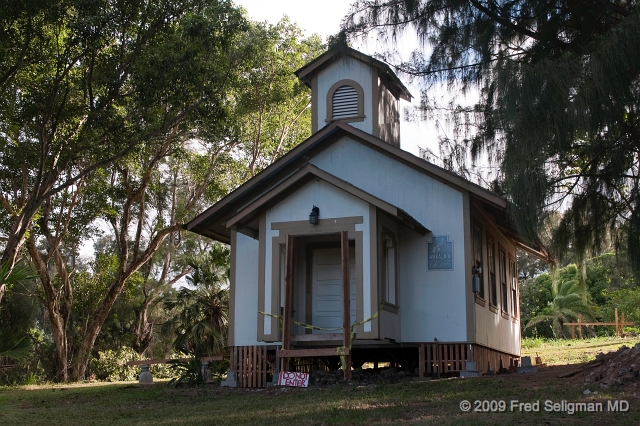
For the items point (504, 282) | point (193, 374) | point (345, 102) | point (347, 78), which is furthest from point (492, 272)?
point (193, 374)

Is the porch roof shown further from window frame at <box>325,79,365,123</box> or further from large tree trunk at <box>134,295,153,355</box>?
large tree trunk at <box>134,295,153,355</box>

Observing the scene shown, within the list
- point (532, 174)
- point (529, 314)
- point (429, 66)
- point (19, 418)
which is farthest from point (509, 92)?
point (529, 314)

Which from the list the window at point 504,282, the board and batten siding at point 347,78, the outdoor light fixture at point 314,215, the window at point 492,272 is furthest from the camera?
the window at point 504,282

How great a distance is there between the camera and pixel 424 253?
49.2ft

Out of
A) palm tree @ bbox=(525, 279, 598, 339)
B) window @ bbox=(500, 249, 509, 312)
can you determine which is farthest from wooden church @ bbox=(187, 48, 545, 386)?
palm tree @ bbox=(525, 279, 598, 339)

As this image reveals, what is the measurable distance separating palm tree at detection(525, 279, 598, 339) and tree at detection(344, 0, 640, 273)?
30.3 m

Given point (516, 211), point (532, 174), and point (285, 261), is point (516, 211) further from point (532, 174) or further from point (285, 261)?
point (285, 261)

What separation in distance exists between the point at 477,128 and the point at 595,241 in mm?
2623

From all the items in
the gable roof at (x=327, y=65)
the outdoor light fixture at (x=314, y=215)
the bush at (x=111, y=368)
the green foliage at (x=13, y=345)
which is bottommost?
the bush at (x=111, y=368)

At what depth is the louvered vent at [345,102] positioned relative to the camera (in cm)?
1716

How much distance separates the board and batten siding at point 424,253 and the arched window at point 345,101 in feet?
5.42

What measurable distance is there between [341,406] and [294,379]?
3.62m

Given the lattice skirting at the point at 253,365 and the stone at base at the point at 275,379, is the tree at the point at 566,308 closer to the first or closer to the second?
the lattice skirting at the point at 253,365

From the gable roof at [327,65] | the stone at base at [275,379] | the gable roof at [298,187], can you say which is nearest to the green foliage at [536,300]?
the gable roof at [327,65]
